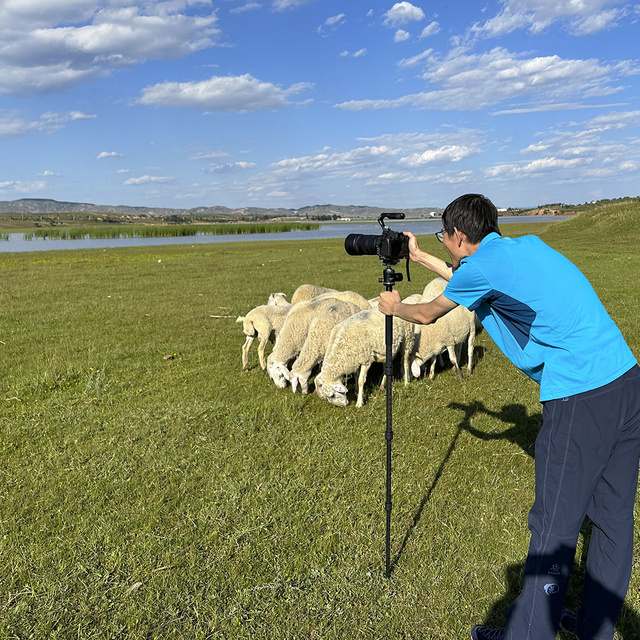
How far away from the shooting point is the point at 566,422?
263 centimetres

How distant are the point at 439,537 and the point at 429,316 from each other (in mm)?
Answer: 2166

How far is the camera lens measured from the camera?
3899 mm

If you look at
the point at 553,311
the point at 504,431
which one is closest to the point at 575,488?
the point at 553,311

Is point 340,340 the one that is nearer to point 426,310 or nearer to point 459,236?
point 426,310

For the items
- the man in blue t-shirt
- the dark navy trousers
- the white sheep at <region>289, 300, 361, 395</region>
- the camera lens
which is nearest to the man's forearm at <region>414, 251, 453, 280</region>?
the camera lens

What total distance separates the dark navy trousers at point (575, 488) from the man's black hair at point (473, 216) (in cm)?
106

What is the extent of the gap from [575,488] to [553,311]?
0.94 meters

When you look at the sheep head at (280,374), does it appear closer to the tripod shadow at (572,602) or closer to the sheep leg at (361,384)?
the sheep leg at (361,384)

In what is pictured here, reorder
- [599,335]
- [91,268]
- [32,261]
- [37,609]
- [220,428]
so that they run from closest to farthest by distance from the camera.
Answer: [599,335] < [37,609] < [220,428] < [91,268] < [32,261]

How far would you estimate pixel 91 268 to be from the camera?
2808 cm

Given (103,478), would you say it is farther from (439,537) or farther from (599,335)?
(599,335)

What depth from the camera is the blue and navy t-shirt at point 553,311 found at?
2631 millimetres

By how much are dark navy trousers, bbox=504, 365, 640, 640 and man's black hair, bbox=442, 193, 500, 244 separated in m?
1.06

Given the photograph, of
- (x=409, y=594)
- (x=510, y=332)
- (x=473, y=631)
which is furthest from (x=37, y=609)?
(x=510, y=332)
